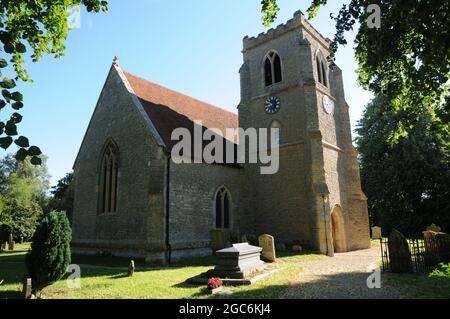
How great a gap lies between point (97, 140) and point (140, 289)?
13318mm

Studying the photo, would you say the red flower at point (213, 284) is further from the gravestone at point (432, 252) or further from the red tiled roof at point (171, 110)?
the red tiled roof at point (171, 110)

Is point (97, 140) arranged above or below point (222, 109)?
below

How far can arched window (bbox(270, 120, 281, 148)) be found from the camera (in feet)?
68.1

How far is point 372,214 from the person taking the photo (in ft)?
121

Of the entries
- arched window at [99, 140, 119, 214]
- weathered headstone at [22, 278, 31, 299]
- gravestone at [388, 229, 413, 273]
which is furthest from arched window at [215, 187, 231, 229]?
weathered headstone at [22, 278, 31, 299]

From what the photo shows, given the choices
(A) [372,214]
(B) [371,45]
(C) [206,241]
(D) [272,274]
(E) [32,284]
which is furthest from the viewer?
(A) [372,214]

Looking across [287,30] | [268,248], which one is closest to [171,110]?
[287,30]

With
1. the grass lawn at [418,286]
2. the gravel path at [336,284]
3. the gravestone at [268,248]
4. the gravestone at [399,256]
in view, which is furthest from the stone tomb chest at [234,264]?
the gravestone at [399,256]

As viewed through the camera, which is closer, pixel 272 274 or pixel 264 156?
pixel 272 274

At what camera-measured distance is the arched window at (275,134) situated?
20.8 metres

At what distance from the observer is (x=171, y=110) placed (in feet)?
65.3

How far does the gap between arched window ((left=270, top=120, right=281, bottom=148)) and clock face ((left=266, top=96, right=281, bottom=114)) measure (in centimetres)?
77

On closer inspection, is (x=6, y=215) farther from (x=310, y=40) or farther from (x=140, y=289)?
(x=310, y=40)
